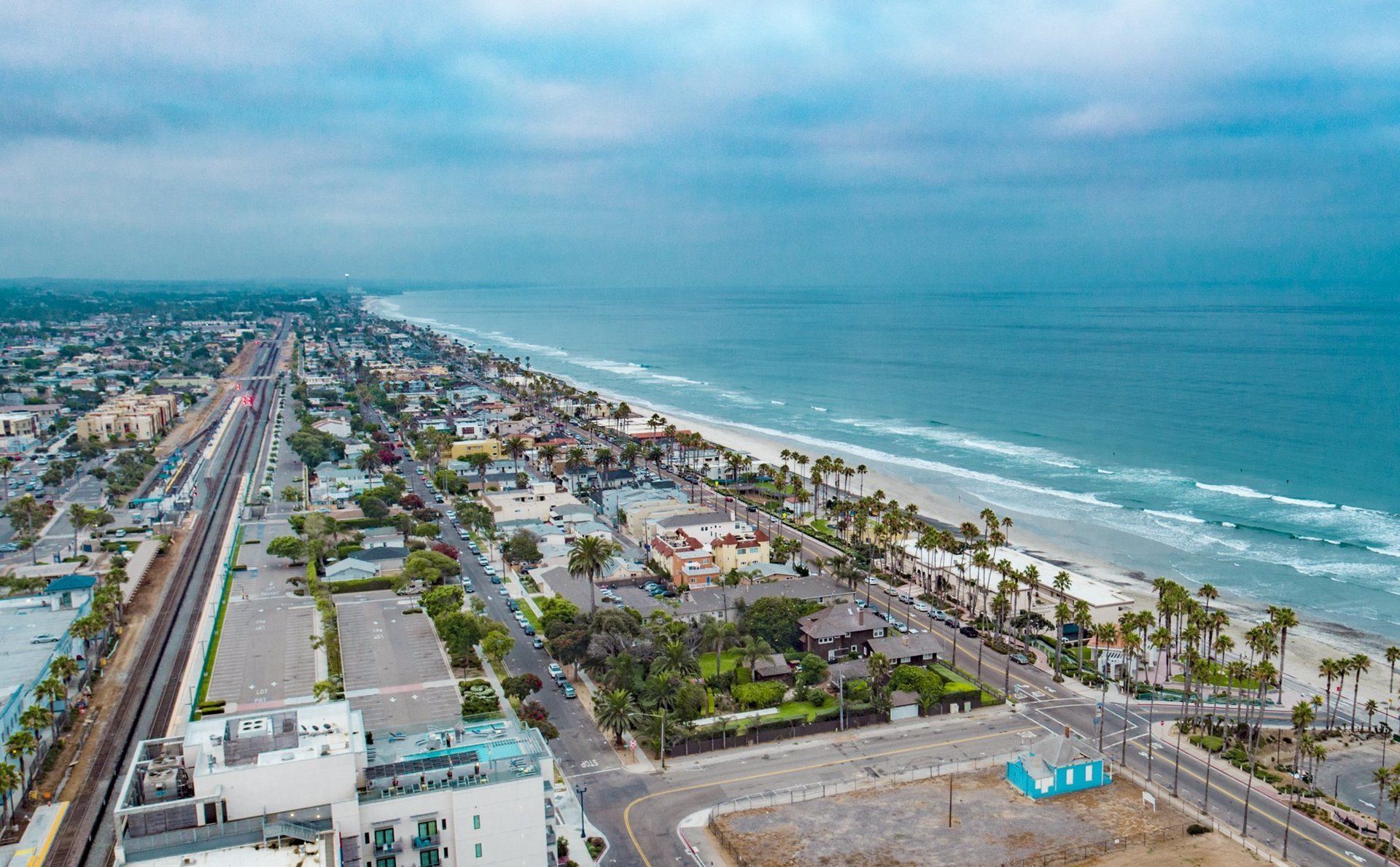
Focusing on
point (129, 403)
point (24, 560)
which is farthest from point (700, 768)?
point (129, 403)

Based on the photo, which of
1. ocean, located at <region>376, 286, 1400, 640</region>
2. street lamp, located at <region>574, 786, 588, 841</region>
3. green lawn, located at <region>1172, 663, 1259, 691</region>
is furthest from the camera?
ocean, located at <region>376, 286, 1400, 640</region>

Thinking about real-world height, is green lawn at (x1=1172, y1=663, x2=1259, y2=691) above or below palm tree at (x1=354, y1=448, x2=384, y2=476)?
below

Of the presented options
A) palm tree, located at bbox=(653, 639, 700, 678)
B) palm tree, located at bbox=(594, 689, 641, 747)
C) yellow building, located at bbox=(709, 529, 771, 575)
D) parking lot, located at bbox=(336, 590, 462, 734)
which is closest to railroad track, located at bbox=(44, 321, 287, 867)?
parking lot, located at bbox=(336, 590, 462, 734)

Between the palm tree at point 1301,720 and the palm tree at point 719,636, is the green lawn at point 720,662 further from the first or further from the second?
the palm tree at point 1301,720

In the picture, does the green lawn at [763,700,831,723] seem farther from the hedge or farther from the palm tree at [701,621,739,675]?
the hedge

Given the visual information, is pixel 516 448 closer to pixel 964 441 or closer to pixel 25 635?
pixel 25 635

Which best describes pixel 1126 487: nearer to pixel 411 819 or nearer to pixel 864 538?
pixel 864 538
